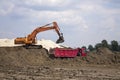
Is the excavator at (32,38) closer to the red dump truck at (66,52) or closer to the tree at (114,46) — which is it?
the red dump truck at (66,52)

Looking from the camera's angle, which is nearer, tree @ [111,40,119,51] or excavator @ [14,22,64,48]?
excavator @ [14,22,64,48]

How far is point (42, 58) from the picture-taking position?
32531mm

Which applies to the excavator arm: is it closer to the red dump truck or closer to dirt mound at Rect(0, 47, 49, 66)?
dirt mound at Rect(0, 47, 49, 66)

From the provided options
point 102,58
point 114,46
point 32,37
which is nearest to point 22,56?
point 32,37

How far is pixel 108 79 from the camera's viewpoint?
16281 mm

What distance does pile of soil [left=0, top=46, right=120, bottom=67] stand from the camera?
2997 centimetres

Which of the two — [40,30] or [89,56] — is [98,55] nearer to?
[89,56]

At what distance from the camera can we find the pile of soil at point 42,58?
2997cm

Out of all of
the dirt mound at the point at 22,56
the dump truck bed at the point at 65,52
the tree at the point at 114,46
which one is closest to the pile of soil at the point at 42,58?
the dirt mound at the point at 22,56

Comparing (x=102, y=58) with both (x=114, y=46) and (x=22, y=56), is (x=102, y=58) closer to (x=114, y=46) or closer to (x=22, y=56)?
(x=22, y=56)

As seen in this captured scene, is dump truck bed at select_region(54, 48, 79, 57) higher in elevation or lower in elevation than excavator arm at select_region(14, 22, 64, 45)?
lower

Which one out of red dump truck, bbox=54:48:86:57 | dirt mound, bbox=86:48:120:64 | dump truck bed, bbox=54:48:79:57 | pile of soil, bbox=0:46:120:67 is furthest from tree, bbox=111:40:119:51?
dump truck bed, bbox=54:48:79:57

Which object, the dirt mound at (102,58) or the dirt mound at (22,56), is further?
the dirt mound at (102,58)

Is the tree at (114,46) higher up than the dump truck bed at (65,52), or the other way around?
the tree at (114,46)
